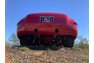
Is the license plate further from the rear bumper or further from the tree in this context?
the tree

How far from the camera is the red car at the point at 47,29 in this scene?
664cm

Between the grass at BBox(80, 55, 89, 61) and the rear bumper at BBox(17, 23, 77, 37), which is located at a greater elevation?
the rear bumper at BBox(17, 23, 77, 37)

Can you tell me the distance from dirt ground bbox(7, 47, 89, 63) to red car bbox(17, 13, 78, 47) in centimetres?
9

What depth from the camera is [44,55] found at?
670cm

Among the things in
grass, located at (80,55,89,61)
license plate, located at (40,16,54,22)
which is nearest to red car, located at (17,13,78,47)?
license plate, located at (40,16,54,22)

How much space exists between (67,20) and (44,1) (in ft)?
1.07

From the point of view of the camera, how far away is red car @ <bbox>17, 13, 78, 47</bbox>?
664 cm

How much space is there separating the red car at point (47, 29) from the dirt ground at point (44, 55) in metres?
0.09

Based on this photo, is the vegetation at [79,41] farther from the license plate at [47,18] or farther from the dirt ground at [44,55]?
the license plate at [47,18]

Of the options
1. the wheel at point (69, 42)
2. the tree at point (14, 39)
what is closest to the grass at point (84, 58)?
the wheel at point (69, 42)
